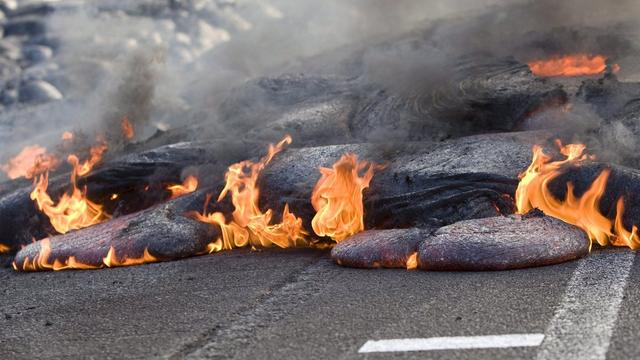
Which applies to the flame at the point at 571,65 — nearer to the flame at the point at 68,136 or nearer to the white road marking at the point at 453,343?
the white road marking at the point at 453,343

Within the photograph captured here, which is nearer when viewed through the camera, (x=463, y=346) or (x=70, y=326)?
(x=463, y=346)

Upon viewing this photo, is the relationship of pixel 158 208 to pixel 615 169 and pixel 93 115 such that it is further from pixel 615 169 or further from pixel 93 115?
pixel 93 115

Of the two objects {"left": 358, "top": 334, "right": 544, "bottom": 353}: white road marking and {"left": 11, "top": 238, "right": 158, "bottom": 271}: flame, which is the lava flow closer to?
{"left": 11, "top": 238, "right": 158, "bottom": 271}: flame

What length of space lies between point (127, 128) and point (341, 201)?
4261mm

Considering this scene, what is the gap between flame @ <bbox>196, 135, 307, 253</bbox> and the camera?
5.67 metres

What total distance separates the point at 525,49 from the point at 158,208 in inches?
152

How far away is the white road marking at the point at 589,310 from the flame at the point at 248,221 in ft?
6.70

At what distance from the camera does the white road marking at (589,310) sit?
123 inches

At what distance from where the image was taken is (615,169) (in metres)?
4.97

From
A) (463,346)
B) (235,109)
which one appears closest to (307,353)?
(463,346)

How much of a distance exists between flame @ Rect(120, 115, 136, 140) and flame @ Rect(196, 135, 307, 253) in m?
3.15

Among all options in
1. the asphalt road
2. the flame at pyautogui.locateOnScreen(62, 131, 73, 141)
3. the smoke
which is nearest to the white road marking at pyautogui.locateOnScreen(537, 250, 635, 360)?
the asphalt road

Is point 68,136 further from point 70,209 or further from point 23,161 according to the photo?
point 70,209

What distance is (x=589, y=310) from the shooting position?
11.6 feet
